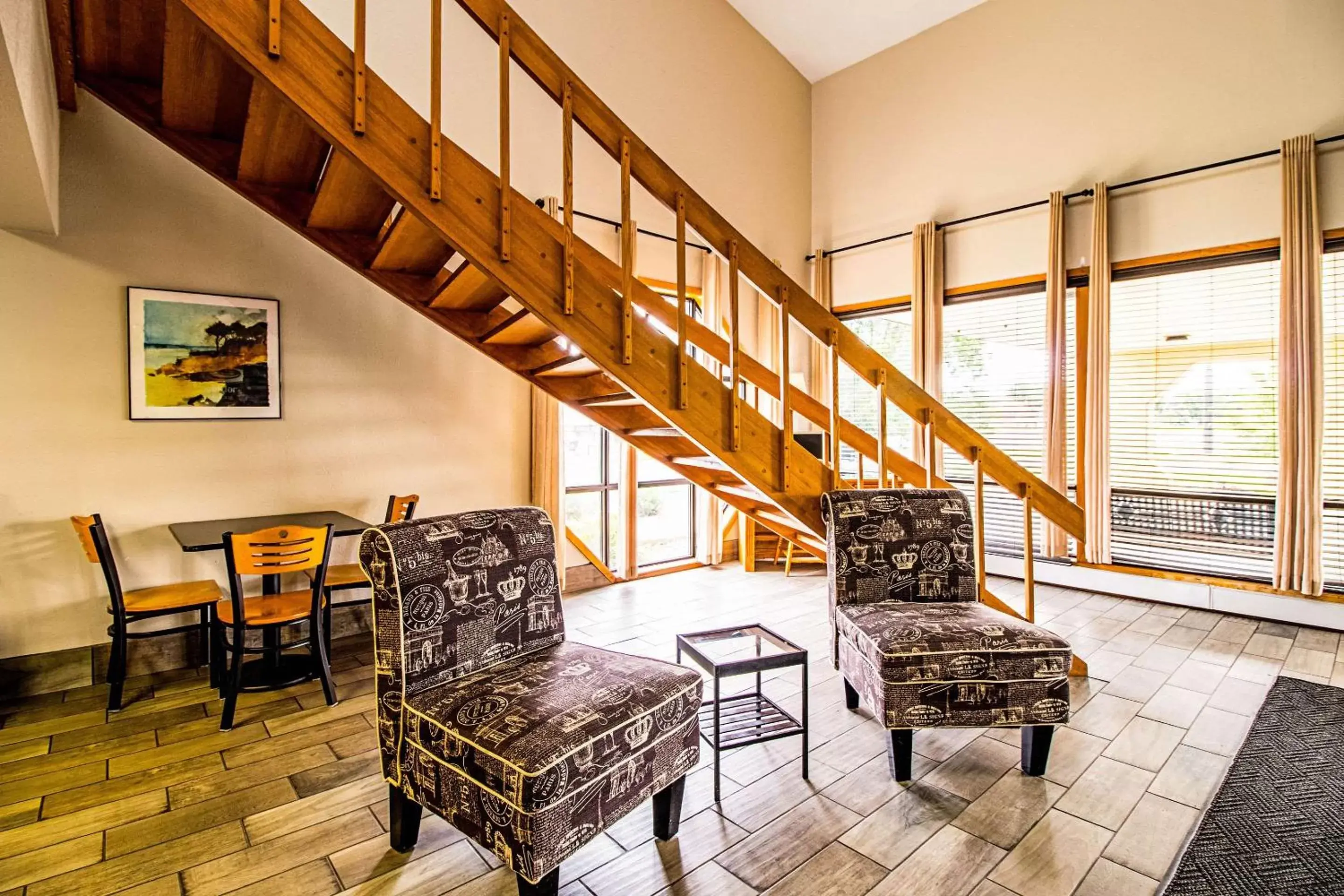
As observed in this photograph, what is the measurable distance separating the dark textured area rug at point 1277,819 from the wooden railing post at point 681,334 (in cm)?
230

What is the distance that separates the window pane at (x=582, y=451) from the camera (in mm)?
5270

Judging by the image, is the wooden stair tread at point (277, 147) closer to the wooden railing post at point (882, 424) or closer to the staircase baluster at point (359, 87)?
the staircase baluster at point (359, 87)

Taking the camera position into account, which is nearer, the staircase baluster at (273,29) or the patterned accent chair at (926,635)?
the staircase baluster at (273,29)

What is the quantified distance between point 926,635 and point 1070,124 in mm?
4909

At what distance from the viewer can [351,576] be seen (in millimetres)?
3621

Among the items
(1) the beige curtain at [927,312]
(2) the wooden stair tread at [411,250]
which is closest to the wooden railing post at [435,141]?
(2) the wooden stair tread at [411,250]

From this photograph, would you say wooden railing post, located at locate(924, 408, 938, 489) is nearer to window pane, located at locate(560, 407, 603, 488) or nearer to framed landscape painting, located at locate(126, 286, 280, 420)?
window pane, located at locate(560, 407, 603, 488)

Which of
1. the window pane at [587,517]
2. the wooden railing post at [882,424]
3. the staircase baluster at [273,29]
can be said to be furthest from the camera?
the window pane at [587,517]

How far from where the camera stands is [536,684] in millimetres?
1951

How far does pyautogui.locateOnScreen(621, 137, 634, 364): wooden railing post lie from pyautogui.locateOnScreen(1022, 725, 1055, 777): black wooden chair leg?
2.14 meters

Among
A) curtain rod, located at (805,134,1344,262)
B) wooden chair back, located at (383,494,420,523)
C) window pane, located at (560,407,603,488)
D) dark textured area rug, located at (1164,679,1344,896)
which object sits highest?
curtain rod, located at (805,134,1344,262)

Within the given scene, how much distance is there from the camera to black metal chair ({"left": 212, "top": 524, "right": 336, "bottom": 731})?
2.86 meters

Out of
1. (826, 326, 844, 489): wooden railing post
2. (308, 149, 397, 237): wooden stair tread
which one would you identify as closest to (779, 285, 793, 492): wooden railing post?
(826, 326, 844, 489): wooden railing post

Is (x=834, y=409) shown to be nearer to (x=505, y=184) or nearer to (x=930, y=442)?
(x=930, y=442)
